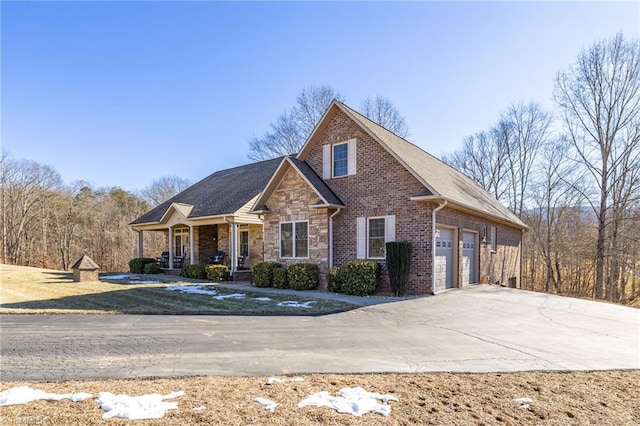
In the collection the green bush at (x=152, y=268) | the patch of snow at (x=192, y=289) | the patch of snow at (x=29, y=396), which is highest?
the patch of snow at (x=29, y=396)

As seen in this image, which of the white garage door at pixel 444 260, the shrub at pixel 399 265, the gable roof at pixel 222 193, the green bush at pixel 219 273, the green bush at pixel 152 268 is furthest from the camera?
the green bush at pixel 152 268

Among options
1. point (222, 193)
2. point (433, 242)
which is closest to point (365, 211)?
point (433, 242)

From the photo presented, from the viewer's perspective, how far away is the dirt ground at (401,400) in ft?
11.4

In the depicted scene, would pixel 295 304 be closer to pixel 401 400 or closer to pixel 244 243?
A: pixel 401 400

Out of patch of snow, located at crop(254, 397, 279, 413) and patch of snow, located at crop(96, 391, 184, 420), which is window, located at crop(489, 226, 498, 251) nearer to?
patch of snow, located at crop(254, 397, 279, 413)

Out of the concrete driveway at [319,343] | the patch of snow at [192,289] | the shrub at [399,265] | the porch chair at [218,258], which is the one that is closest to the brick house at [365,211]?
the shrub at [399,265]

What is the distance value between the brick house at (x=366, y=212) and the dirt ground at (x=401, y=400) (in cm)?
731

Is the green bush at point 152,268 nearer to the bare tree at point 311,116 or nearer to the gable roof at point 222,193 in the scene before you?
the gable roof at point 222,193

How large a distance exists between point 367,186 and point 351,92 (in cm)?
1913

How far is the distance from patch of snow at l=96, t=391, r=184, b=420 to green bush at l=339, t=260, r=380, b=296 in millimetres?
8668

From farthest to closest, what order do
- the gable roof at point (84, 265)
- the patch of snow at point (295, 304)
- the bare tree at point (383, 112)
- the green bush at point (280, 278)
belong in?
1. the bare tree at point (383, 112)
2. the gable roof at point (84, 265)
3. the green bush at point (280, 278)
4. the patch of snow at point (295, 304)

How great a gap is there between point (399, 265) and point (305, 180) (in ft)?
16.4

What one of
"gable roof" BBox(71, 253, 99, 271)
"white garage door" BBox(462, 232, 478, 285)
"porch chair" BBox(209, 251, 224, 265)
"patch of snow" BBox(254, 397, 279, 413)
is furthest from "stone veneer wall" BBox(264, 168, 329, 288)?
"patch of snow" BBox(254, 397, 279, 413)

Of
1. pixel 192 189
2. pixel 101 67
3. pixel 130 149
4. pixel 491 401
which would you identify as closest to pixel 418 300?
pixel 491 401
